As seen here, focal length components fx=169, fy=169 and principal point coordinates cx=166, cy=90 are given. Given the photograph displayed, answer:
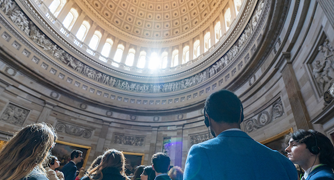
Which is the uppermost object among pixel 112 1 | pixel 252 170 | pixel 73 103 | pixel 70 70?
pixel 112 1

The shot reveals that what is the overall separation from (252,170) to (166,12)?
2477cm

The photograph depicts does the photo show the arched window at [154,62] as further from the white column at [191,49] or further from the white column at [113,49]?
the white column at [113,49]

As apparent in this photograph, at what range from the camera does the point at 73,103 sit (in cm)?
1355

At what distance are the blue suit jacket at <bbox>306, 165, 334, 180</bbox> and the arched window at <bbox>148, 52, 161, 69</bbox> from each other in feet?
59.9

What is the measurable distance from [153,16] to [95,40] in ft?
29.0

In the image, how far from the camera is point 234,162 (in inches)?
43.4

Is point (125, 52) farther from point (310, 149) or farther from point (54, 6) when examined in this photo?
point (310, 149)

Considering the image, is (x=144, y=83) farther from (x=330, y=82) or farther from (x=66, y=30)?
(x=330, y=82)

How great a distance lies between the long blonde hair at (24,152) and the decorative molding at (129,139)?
Answer: 44.3ft

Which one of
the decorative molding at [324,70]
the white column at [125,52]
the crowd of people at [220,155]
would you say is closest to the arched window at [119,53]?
the white column at [125,52]

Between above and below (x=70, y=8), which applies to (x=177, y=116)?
below

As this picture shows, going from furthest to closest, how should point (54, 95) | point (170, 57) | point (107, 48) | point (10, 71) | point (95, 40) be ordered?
point (170, 57) → point (107, 48) → point (95, 40) → point (54, 95) → point (10, 71)

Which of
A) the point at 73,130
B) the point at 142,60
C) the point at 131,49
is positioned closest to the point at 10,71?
the point at 73,130

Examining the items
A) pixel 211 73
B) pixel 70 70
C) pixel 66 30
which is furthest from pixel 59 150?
pixel 211 73
